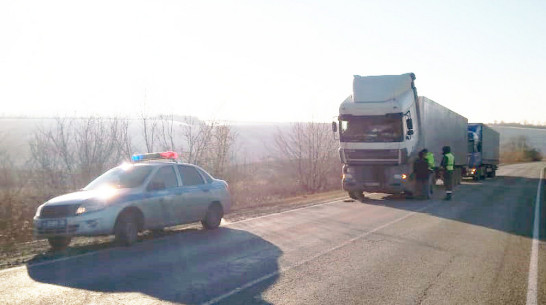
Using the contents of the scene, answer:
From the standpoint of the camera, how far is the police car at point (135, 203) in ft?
33.6

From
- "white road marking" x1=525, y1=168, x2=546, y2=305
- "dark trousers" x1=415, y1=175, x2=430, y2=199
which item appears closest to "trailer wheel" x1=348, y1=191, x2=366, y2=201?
"dark trousers" x1=415, y1=175, x2=430, y2=199

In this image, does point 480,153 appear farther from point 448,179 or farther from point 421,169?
point 421,169

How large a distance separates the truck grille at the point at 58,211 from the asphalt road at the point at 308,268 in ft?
2.99

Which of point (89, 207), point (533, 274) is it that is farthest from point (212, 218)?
point (533, 274)

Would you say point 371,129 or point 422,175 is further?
point 422,175

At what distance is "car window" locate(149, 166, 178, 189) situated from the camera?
11924 millimetres

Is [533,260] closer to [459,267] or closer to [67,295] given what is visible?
[459,267]

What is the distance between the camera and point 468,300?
6.86m

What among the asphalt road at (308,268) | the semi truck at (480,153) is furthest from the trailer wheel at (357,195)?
the semi truck at (480,153)

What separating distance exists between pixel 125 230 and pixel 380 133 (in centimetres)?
1157

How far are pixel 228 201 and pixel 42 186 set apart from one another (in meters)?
10.0

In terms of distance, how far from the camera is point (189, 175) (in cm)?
1308

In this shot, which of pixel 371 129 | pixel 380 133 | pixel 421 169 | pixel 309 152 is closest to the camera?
pixel 380 133

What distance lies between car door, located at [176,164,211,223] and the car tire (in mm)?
1460
